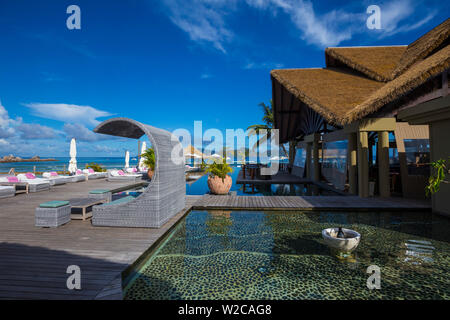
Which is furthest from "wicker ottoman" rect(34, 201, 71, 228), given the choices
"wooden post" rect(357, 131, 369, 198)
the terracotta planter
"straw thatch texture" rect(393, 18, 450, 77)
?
"straw thatch texture" rect(393, 18, 450, 77)

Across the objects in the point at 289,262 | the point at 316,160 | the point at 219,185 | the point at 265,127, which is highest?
the point at 265,127

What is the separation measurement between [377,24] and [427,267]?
730 cm

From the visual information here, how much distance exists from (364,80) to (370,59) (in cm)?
220

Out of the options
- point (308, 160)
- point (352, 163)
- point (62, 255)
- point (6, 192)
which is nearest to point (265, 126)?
point (308, 160)

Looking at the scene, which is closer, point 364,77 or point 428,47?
point 428,47

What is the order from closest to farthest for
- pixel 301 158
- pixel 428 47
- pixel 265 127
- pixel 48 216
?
pixel 48 216, pixel 428 47, pixel 301 158, pixel 265 127

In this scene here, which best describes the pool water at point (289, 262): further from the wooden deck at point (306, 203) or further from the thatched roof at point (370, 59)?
the thatched roof at point (370, 59)

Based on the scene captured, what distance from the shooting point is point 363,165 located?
886 centimetres

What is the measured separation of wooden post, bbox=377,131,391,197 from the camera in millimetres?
8789

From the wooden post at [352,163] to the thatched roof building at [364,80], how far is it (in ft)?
4.75

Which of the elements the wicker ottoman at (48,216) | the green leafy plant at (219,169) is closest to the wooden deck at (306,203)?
the green leafy plant at (219,169)

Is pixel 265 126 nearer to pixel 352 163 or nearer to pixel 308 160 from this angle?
pixel 308 160
